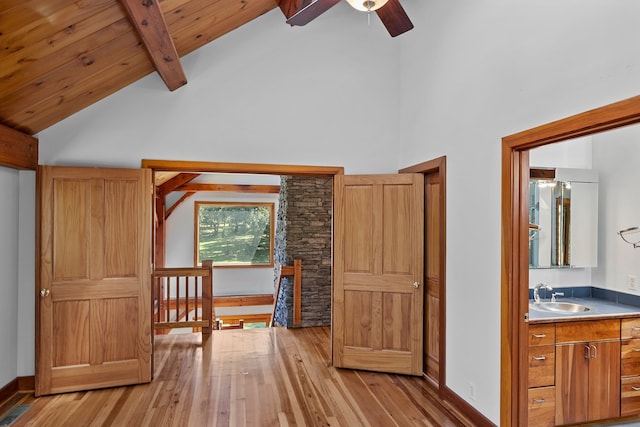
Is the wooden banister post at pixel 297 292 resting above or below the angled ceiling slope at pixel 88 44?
below

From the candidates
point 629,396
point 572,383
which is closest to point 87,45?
point 572,383

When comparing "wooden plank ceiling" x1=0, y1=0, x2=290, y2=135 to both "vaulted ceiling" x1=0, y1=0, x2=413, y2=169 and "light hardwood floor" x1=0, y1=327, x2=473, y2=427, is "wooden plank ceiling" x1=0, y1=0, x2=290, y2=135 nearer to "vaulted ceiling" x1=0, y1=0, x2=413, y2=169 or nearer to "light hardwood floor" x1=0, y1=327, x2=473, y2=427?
"vaulted ceiling" x1=0, y1=0, x2=413, y2=169

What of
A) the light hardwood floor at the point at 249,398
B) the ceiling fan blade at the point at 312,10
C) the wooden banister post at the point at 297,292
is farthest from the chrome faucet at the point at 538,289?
the wooden banister post at the point at 297,292

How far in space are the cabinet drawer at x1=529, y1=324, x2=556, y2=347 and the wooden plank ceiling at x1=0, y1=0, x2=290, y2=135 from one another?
3.41 m

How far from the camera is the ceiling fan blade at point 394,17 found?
217 centimetres

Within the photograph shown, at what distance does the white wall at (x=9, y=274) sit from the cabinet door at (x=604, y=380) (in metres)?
4.82

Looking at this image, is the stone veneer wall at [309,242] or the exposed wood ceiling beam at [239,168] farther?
the stone veneer wall at [309,242]

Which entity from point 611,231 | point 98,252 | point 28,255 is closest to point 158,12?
point 98,252

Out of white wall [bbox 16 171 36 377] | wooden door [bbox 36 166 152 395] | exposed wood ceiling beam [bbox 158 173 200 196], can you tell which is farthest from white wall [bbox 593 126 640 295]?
exposed wood ceiling beam [bbox 158 173 200 196]

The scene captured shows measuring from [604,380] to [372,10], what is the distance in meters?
3.13

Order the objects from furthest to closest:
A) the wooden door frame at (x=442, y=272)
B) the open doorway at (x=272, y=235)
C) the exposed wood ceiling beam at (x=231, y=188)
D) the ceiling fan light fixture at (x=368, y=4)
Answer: the exposed wood ceiling beam at (x=231, y=188) → the open doorway at (x=272, y=235) → the wooden door frame at (x=442, y=272) → the ceiling fan light fixture at (x=368, y=4)

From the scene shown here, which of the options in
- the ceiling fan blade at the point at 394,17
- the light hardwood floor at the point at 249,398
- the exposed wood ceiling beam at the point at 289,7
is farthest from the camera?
the exposed wood ceiling beam at the point at 289,7

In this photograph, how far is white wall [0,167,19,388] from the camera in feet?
10.4

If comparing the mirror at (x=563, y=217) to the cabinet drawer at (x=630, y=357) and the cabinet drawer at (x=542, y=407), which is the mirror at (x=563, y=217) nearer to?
the cabinet drawer at (x=630, y=357)
